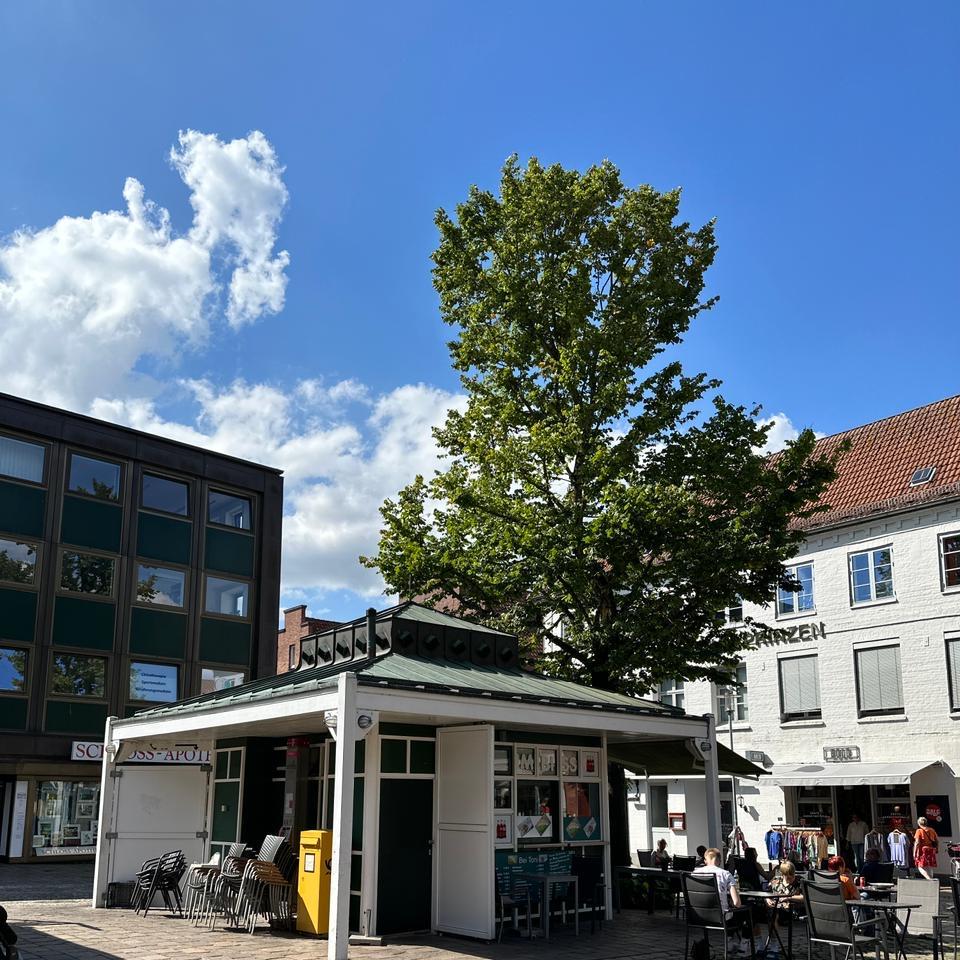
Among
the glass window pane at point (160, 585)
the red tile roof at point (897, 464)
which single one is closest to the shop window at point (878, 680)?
the red tile roof at point (897, 464)

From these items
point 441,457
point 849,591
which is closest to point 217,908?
point 441,457

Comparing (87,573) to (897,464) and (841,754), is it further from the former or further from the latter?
(897,464)

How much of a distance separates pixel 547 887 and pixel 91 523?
70.5 feet

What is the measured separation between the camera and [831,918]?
1152 cm

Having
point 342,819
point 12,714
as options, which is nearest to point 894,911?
point 342,819

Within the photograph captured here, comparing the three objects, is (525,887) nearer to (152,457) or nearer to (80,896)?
(80,896)

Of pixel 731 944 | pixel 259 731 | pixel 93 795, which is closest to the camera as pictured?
pixel 731 944

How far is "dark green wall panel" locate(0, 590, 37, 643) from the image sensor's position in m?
29.2

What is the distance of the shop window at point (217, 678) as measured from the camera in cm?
3366

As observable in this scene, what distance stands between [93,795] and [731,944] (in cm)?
2242

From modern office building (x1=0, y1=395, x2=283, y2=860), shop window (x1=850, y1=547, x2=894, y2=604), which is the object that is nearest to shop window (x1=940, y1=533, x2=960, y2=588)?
shop window (x1=850, y1=547, x2=894, y2=604)

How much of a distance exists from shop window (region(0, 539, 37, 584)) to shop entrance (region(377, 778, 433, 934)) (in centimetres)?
1916

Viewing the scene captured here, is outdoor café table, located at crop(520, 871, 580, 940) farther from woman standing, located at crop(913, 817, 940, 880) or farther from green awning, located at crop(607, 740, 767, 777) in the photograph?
woman standing, located at crop(913, 817, 940, 880)

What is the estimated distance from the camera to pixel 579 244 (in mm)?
22375
